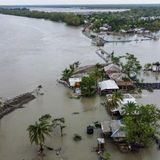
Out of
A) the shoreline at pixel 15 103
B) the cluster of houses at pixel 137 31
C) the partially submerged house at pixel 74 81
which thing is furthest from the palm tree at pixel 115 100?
the cluster of houses at pixel 137 31

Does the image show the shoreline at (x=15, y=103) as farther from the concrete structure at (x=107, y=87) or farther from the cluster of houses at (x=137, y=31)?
the cluster of houses at (x=137, y=31)

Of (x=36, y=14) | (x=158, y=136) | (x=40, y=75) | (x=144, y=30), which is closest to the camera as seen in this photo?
(x=158, y=136)

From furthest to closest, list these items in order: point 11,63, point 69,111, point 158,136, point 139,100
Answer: point 11,63
point 139,100
point 69,111
point 158,136

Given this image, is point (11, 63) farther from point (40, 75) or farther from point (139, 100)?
point (139, 100)

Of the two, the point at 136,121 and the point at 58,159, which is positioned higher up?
the point at 136,121

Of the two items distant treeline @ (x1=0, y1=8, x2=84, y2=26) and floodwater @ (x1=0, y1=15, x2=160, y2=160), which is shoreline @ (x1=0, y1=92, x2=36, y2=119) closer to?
floodwater @ (x1=0, y1=15, x2=160, y2=160)

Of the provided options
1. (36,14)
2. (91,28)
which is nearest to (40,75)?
(91,28)

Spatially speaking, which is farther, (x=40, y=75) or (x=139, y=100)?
(x=40, y=75)
